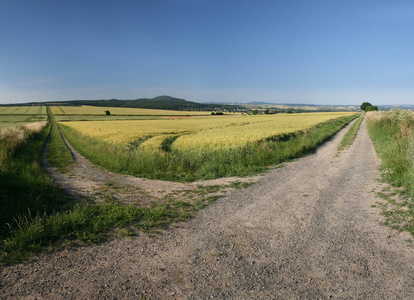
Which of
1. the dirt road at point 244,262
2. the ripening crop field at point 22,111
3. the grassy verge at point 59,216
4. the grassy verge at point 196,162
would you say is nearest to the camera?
the dirt road at point 244,262

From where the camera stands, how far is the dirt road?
141 inches

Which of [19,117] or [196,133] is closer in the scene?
[196,133]

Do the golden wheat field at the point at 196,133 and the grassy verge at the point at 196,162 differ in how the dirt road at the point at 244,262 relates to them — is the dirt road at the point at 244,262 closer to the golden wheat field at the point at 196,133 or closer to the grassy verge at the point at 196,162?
the grassy verge at the point at 196,162

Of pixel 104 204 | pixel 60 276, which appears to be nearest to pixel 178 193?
pixel 104 204

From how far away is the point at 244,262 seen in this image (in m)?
4.27

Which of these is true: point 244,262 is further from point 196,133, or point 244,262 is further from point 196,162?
point 196,133

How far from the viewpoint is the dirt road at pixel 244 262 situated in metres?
3.59

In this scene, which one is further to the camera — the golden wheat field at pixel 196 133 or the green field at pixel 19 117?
the green field at pixel 19 117

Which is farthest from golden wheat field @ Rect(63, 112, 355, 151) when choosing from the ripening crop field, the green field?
the ripening crop field

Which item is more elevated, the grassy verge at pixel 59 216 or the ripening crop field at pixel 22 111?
the ripening crop field at pixel 22 111

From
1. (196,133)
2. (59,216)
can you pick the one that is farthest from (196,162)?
(196,133)

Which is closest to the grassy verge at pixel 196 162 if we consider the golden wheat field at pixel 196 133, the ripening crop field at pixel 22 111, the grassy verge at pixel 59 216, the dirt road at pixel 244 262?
the golden wheat field at pixel 196 133

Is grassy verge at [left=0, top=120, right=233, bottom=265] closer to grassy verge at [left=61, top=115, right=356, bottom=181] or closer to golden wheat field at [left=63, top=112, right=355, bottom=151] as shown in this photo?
grassy verge at [left=61, top=115, right=356, bottom=181]

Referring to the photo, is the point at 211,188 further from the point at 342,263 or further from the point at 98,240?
the point at 342,263
